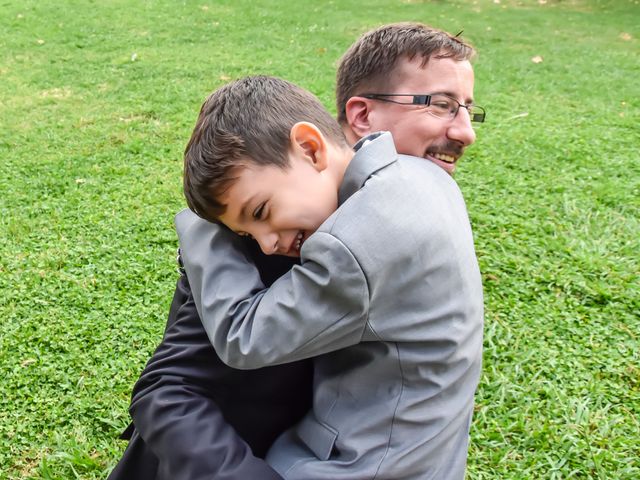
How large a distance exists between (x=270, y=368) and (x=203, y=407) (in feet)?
0.58

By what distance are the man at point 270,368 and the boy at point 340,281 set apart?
0.34ft

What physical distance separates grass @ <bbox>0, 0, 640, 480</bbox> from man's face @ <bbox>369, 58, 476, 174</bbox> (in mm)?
1230

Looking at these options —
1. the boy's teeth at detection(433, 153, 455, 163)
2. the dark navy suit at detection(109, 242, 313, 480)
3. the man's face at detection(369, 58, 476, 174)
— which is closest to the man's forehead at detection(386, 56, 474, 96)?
the man's face at detection(369, 58, 476, 174)

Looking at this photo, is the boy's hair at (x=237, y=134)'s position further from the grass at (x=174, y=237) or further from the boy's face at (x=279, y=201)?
the grass at (x=174, y=237)

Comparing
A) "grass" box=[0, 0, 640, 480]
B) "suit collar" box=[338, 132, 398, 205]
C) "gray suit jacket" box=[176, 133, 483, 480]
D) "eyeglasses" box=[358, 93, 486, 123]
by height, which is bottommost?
"grass" box=[0, 0, 640, 480]

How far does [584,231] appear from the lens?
3.83 meters

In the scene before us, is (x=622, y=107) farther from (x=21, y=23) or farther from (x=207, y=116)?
(x=21, y=23)

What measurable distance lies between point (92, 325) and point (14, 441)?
0.69 meters

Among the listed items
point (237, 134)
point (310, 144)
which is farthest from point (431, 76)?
point (237, 134)

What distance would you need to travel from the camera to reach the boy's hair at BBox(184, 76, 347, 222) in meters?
1.35

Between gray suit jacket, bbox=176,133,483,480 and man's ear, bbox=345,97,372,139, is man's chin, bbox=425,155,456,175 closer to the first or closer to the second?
man's ear, bbox=345,97,372,139

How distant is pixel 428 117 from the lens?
5.97 feet

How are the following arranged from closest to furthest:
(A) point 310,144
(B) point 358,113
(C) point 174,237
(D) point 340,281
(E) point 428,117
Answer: (D) point 340,281
(A) point 310,144
(E) point 428,117
(B) point 358,113
(C) point 174,237

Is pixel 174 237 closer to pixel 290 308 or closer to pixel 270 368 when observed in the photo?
pixel 270 368
